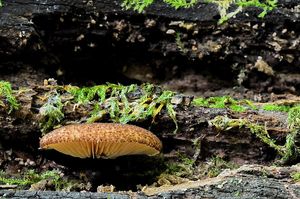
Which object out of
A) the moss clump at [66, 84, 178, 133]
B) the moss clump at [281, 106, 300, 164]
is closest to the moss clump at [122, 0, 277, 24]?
the moss clump at [66, 84, 178, 133]

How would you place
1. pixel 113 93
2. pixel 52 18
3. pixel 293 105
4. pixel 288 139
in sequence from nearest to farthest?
pixel 288 139 < pixel 113 93 < pixel 293 105 < pixel 52 18

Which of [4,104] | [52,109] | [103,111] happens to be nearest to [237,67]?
[103,111]

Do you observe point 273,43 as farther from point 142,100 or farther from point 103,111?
point 103,111

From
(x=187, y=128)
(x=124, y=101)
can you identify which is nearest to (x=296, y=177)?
(x=187, y=128)

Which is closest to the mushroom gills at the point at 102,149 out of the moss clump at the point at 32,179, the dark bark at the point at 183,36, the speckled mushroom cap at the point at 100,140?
the speckled mushroom cap at the point at 100,140

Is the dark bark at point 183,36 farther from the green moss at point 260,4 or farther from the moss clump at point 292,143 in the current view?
the moss clump at point 292,143
